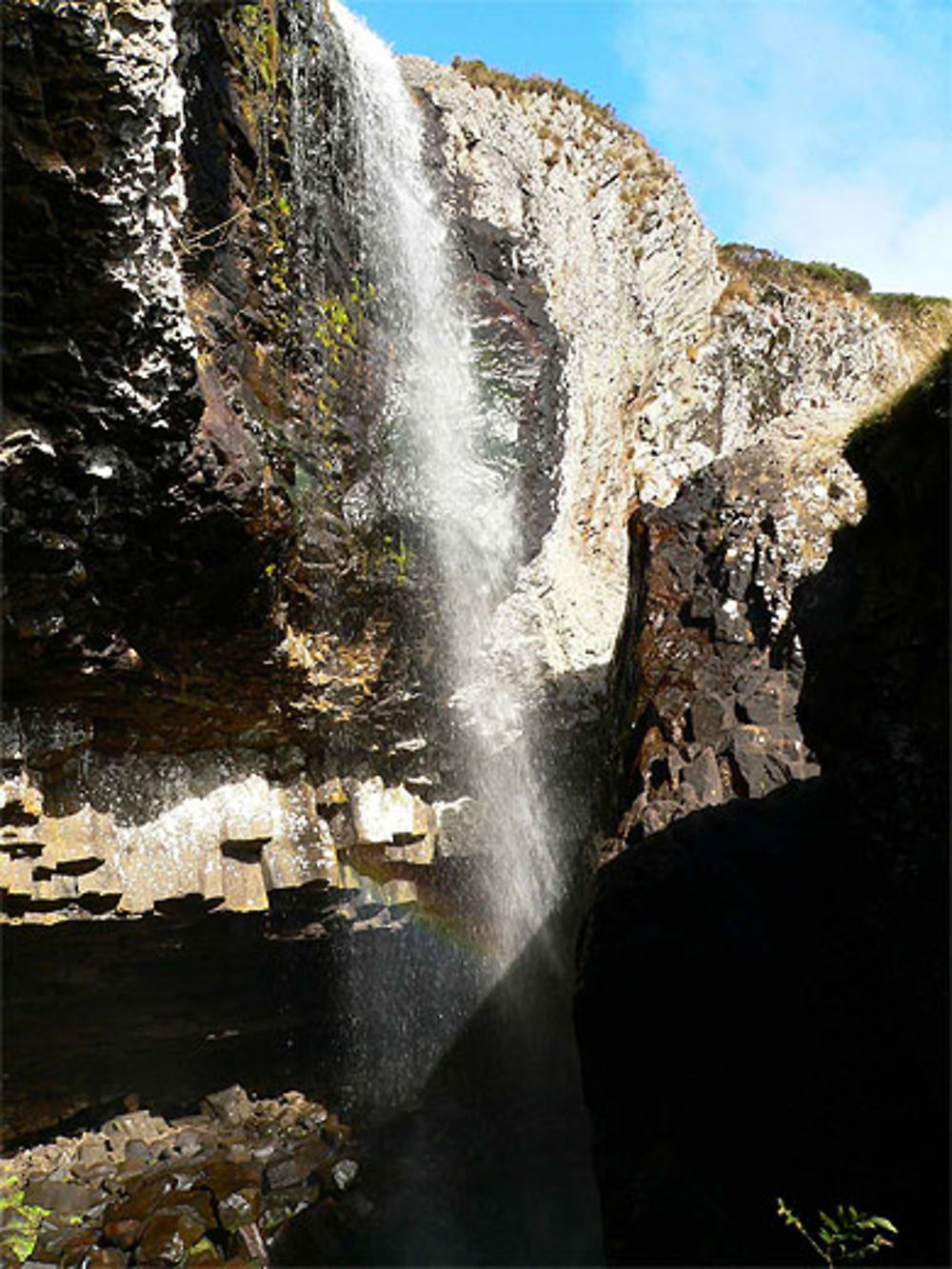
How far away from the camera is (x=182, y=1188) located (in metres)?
9.05

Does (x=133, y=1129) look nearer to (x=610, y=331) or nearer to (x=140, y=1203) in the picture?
(x=140, y=1203)

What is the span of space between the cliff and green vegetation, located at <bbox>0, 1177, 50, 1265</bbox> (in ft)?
4.56

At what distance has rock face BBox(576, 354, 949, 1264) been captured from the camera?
150 inches

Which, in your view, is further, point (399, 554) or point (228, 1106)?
point (228, 1106)

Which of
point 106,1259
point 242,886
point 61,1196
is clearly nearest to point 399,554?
point 242,886

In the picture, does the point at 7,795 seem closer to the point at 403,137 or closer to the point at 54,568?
the point at 54,568

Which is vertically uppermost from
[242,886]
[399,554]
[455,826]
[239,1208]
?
[399,554]

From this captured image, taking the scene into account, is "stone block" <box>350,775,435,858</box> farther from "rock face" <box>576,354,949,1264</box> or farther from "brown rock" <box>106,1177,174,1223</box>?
"rock face" <box>576,354,949,1264</box>

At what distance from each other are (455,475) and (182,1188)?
8426 millimetres

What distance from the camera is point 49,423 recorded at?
6.46 m

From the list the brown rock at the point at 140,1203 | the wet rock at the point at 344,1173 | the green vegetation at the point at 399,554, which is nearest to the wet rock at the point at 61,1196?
the brown rock at the point at 140,1203

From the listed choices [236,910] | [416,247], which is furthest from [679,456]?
[236,910]

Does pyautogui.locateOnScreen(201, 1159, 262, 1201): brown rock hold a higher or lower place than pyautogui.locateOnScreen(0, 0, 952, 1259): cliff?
lower

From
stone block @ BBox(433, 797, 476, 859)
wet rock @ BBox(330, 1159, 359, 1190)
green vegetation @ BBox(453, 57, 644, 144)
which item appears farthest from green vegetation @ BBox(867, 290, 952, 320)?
wet rock @ BBox(330, 1159, 359, 1190)
